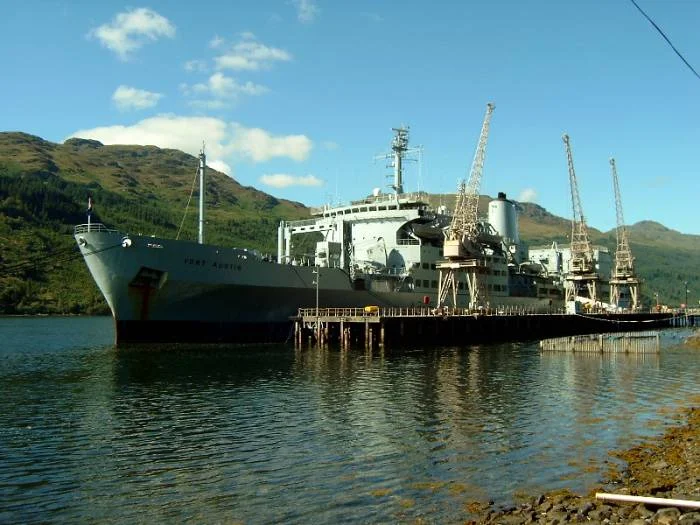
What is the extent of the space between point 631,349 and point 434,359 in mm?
14860

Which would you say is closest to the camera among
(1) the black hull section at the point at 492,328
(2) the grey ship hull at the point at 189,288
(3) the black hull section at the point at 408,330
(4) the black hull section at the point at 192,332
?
(2) the grey ship hull at the point at 189,288

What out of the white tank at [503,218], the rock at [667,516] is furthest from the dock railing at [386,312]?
the rock at [667,516]

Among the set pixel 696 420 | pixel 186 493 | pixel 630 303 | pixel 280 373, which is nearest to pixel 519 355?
pixel 280 373

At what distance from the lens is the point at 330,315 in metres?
48.5

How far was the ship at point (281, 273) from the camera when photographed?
4097 centimetres

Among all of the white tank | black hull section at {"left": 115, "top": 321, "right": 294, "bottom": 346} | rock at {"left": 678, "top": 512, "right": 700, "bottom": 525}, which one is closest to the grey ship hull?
black hull section at {"left": 115, "top": 321, "right": 294, "bottom": 346}

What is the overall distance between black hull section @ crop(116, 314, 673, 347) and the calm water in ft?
24.8

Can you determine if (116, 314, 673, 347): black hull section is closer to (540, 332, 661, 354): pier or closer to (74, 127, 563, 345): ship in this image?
(74, 127, 563, 345): ship

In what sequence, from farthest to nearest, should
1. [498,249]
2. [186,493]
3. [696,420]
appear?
[498,249] → [696,420] → [186,493]

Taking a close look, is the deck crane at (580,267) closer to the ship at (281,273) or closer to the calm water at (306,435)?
the ship at (281,273)

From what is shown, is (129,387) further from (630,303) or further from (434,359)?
(630,303)

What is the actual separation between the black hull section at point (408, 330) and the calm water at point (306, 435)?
7.55m

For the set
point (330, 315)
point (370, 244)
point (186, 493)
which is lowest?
point (186, 493)

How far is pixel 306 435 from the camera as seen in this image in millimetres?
18188
